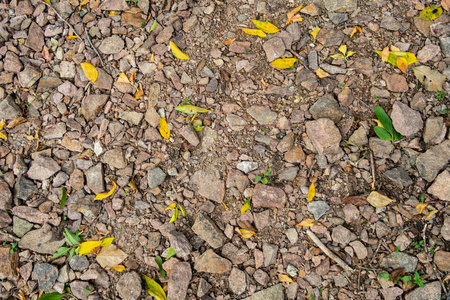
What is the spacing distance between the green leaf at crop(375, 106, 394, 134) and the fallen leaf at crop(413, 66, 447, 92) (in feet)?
1.14

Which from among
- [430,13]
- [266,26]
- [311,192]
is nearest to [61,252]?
[311,192]

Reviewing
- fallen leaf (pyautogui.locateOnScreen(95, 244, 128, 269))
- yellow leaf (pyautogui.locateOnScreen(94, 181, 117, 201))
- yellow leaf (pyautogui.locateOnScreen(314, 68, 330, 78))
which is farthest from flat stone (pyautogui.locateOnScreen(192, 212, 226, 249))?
yellow leaf (pyautogui.locateOnScreen(314, 68, 330, 78))

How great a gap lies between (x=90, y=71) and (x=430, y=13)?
2445 mm

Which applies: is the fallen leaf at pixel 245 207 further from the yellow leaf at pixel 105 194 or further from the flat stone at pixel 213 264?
the yellow leaf at pixel 105 194

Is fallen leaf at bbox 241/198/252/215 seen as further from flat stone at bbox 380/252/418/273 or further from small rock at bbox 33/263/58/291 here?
small rock at bbox 33/263/58/291

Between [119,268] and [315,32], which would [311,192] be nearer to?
[315,32]

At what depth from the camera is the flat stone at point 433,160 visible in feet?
7.07

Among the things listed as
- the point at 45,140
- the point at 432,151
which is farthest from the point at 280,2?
the point at 45,140

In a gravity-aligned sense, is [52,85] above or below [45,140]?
above

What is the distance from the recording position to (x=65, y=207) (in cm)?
239

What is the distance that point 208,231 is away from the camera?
220cm

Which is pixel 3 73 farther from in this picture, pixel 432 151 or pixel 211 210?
pixel 432 151

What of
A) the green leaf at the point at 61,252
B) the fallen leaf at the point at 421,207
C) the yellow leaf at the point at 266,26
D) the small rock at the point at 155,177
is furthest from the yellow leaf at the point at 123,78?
the fallen leaf at the point at 421,207

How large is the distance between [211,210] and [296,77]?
1.08m
